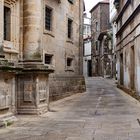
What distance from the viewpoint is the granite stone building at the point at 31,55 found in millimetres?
10387

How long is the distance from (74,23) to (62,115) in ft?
35.0

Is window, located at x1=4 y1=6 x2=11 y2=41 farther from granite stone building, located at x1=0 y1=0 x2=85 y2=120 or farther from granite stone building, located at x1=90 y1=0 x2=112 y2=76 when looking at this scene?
granite stone building, located at x1=90 y1=0 x2=112 y2=76

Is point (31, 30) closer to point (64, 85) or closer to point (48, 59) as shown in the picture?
point (48, 59)

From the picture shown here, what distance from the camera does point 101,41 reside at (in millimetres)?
50062

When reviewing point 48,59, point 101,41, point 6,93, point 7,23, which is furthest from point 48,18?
point 101,41

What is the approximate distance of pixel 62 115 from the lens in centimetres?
1190

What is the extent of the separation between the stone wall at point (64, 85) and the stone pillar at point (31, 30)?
4.45 meters

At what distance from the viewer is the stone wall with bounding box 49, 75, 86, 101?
17297 millimetres

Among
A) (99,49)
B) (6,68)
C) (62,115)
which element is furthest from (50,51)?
(99,49)

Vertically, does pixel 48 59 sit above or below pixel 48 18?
below

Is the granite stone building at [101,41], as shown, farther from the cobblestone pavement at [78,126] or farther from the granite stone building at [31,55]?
the cobblestone pavement at [78,126]

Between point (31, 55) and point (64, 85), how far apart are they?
23.0 feet

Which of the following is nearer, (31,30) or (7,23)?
(7,23)

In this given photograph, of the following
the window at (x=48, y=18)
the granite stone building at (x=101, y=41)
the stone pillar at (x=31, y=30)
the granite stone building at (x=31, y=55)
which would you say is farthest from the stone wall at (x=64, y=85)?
the granite stone building at (x=101, y=41)
